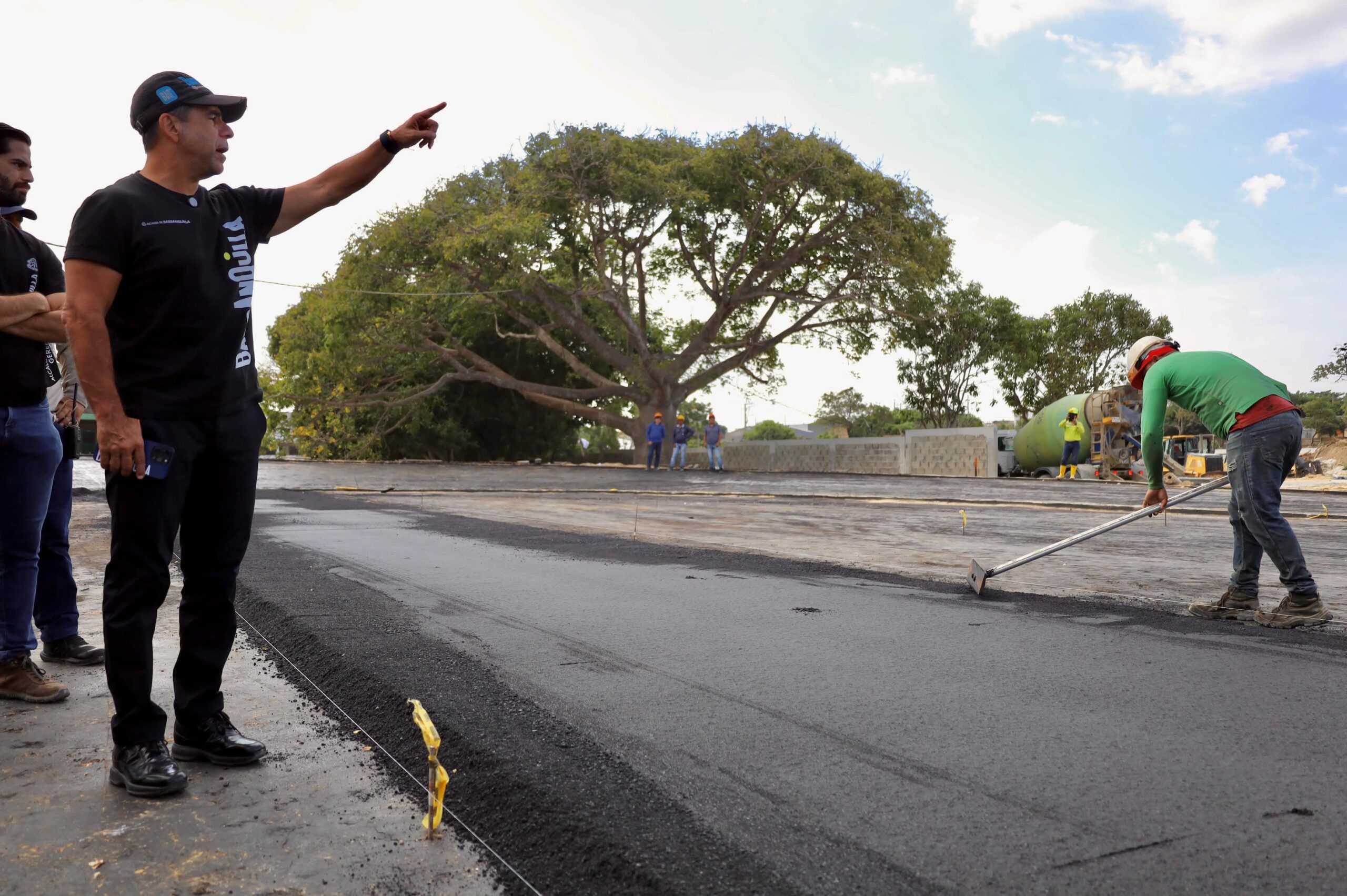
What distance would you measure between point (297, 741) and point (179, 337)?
129 centimetres

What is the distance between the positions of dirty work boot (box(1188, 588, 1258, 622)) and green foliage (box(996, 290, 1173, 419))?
39262 mm

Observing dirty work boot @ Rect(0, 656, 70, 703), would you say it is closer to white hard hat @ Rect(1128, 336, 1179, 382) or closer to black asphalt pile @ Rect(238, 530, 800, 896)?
black asphalt pile @ Rect(238, 530, 800, 896)

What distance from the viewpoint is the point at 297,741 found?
3.19m

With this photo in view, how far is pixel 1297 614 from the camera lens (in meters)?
5.16

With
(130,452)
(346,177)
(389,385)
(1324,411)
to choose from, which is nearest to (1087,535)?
(346,177)

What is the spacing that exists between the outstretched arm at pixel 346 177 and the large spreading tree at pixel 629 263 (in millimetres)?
27871

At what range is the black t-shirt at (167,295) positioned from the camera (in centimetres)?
276

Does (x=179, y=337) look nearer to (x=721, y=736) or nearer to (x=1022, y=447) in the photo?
Result: (x=721, y=736)

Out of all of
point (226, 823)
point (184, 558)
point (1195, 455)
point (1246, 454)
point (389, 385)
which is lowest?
point (226, 823)

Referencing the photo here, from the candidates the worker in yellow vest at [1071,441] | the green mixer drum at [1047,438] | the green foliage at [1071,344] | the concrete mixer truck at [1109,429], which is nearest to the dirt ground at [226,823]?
the concrete mixer truck at [1109,429]

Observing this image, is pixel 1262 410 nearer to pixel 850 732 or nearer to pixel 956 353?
pixel 850 732

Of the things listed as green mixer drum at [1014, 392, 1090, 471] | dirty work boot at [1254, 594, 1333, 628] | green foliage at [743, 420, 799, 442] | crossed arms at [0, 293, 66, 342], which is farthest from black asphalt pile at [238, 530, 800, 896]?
green foliage at [743, 420, 799, 442]

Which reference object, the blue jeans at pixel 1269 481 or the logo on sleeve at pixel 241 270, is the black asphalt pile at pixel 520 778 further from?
the blue jeans at pixel 1269 481

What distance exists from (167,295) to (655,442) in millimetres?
31006
